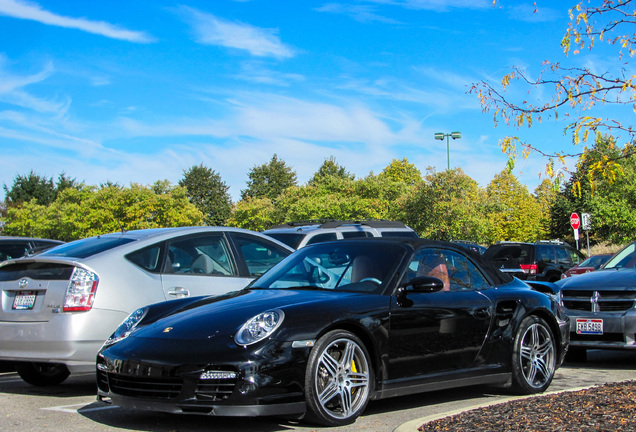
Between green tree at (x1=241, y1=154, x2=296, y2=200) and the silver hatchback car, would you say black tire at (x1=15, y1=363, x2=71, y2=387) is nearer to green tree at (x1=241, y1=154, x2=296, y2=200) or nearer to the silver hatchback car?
the silver hatchback car

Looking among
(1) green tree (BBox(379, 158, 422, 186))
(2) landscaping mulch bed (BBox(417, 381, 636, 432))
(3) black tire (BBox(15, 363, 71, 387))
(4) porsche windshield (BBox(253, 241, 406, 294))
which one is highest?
(1) green tree (BBox(379, 158, 422, 186))

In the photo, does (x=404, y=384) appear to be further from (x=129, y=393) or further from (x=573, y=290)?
(x=573, y=290)

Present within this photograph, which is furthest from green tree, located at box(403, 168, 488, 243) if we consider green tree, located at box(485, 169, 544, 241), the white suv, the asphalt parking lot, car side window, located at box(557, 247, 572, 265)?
the asphalt parking lot

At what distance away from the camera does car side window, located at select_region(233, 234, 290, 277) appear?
8078 mm

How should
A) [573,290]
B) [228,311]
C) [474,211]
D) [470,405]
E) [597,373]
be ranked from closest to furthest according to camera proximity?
[228,311], [470,405], [597,373], [573,290], [474,211]

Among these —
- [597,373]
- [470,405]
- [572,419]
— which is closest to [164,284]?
[470,405]

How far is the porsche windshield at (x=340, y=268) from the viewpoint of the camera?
19.2ft

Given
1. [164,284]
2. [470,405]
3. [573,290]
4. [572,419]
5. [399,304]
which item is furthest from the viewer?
[573,290]

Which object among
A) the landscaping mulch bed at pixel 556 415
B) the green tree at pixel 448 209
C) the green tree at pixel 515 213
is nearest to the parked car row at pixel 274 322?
the landscaping mulch bed at pixel 556 415

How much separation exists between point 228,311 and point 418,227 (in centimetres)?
5610

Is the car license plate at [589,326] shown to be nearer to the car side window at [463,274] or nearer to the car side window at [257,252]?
the car side window at [463,274]

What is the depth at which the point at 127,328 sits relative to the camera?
225 inches

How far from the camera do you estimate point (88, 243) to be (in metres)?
7.43

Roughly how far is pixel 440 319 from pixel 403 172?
Answer: 3602 inches
